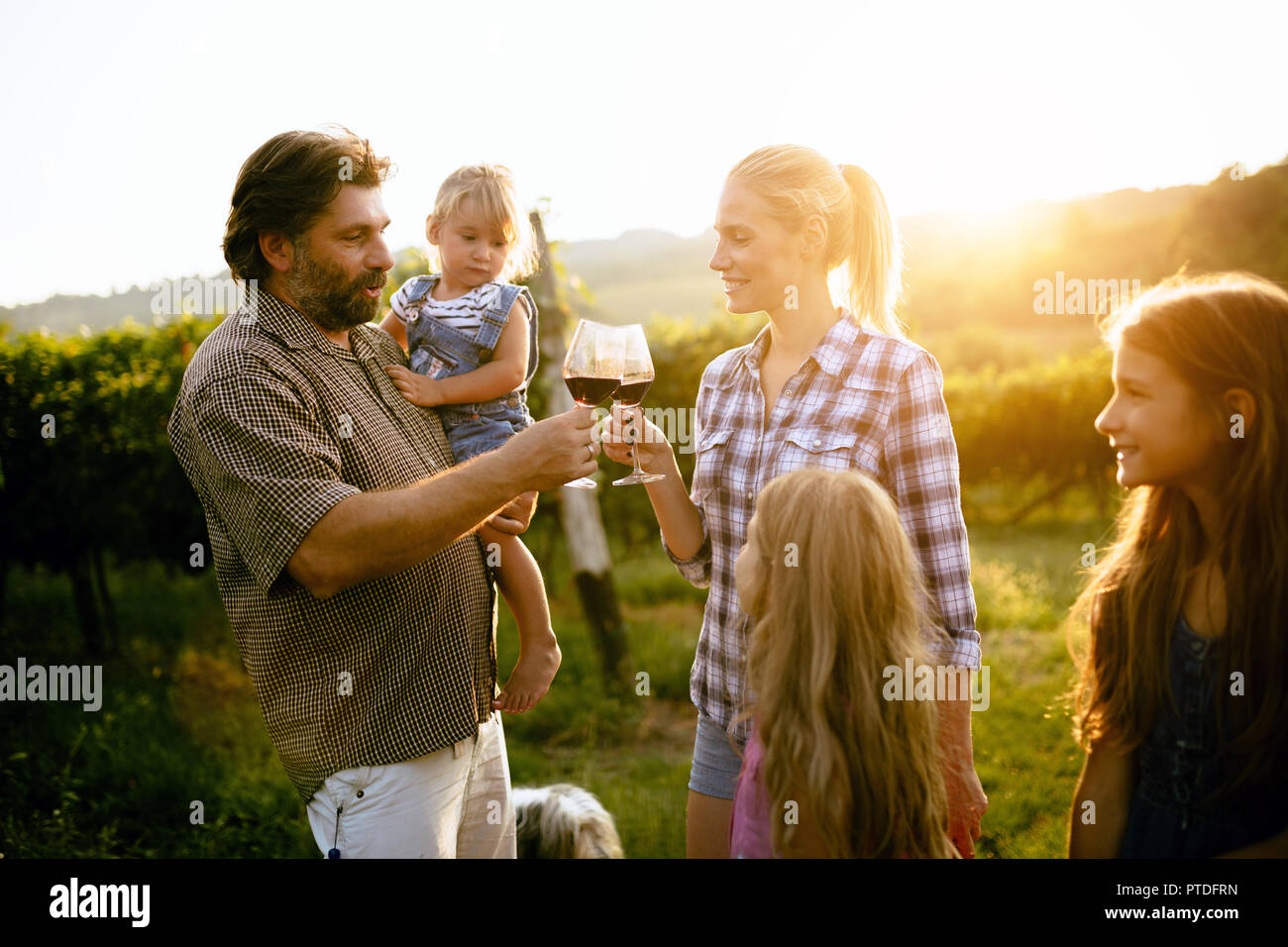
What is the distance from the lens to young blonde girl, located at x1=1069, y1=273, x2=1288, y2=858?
5.88 feet

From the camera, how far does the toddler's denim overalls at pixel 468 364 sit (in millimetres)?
2783

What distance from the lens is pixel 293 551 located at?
1946 mm

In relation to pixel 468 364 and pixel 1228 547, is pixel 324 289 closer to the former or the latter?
pixel 468 364

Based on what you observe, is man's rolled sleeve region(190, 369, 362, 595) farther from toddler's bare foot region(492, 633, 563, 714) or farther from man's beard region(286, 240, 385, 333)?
toddler's bare foot region(492, 633, 563, 714)

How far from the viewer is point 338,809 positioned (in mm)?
2174

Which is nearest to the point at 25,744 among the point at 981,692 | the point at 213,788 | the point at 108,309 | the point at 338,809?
the point at 213,788

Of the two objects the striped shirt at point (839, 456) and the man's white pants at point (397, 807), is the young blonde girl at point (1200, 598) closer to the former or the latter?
the striped shirt at point (839, 456)

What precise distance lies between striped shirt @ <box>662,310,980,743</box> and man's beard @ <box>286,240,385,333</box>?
1061 millimetres

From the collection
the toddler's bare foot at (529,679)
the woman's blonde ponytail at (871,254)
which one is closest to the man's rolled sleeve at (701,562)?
the toddler's bare foot at (529,679)

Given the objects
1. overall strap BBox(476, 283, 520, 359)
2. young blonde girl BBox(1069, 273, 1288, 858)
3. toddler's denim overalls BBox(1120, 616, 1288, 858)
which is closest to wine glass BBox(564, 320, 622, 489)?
overall strap BBox(476, 283, 520, 359)

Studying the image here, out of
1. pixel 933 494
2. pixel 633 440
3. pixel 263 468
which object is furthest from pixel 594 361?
pixel 933 494

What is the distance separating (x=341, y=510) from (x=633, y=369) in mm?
815
